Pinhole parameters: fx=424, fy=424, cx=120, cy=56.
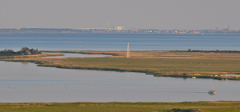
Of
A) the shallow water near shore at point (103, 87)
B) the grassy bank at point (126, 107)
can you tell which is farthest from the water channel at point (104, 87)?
the grassy bank at point (126, 107)

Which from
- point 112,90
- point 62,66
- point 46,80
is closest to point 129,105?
point 112,90

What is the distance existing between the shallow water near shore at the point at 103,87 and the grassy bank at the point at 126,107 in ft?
12.7

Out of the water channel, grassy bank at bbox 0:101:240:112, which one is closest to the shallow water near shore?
the water channel

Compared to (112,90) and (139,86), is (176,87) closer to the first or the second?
(139,86)

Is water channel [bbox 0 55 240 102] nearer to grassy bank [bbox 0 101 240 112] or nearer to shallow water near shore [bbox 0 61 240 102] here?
shallow water near shore [bbox 0 61 240 102]

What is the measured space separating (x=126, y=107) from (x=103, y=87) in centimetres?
1610

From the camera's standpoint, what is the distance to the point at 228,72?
6862 cm

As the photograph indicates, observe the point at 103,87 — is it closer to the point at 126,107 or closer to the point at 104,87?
the point at 104,87

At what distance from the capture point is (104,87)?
174 ft

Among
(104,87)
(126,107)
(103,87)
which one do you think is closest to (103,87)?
(103,87)

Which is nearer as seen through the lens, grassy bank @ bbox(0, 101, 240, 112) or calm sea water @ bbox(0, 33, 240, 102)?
grassy bank @ bbox(0, 101, 240, 112)

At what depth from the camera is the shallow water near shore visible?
4481 centimetres

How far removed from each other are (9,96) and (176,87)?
67.0 ft

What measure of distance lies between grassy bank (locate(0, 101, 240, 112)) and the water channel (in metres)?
→ 3.85
